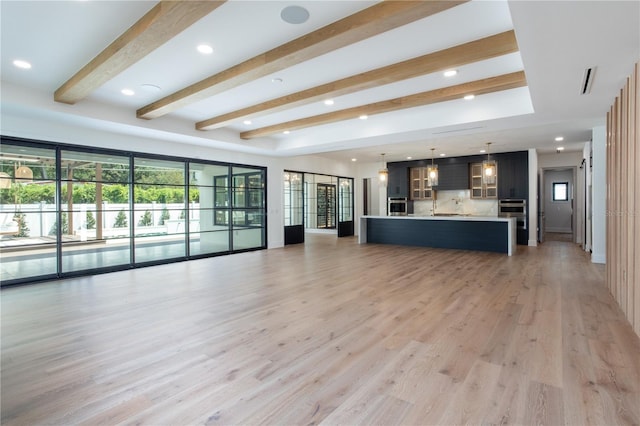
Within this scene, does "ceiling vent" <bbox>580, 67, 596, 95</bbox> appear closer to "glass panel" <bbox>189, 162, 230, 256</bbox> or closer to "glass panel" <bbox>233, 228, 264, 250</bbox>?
"glass panel" <bbox>189, 162, 230, 256</bbox>

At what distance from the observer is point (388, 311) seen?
12.2ft

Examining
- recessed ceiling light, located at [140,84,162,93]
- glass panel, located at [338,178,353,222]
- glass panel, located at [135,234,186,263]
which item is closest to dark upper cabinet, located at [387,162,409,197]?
glass panel, located at [338,178,353,222]

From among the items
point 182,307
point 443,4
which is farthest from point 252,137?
point 443,4

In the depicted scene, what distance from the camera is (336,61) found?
3.81 meters

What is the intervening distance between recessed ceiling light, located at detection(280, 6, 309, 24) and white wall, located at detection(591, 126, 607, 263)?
6.24 meters

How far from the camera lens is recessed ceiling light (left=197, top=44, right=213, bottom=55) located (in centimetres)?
342

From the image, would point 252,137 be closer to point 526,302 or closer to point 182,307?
point 182,307

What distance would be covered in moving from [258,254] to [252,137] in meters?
2.90

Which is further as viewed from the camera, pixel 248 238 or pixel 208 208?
pixel 248 238

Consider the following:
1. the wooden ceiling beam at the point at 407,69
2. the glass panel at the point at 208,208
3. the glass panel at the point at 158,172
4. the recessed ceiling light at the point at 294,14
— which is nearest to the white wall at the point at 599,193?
the wooden ceiling beam at the point at 407,69

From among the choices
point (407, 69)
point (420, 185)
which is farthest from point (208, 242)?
point (420, 185)

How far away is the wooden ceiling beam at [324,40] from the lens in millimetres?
2486

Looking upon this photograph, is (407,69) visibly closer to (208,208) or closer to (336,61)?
(336,61)

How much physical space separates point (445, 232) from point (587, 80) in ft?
18.1
